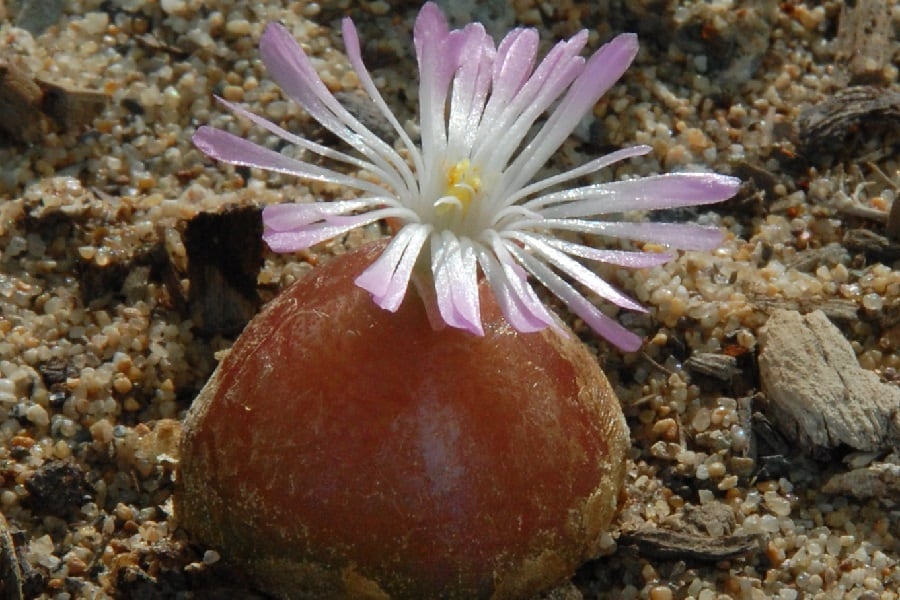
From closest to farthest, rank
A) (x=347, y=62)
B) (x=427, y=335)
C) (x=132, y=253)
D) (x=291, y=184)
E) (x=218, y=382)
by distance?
(x=427, y=335), (x=218, y=382), (x=132, y=253), (x=291, y=184), (x=347, y=62)

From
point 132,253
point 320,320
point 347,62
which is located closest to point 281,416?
point 320,320

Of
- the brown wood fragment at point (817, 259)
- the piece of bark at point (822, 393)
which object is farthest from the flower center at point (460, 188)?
the brown wood fragment at point (817, 259)

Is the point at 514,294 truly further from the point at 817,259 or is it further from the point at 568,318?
the point at 817,259

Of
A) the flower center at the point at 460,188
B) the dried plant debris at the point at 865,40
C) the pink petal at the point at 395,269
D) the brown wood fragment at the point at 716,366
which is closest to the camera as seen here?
the pink petal at the point at 395,269

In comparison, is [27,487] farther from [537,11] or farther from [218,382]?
[537,11]

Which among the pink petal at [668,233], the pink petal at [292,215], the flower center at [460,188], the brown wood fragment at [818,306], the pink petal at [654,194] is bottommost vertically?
the brown wood fragment at [818,306]

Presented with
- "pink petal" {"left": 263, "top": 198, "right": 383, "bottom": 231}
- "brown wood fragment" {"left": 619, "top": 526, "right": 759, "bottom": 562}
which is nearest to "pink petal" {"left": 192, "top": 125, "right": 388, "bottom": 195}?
"pink petal" {"left": 263, "top": 198, "right": 383, "bottom": 231}

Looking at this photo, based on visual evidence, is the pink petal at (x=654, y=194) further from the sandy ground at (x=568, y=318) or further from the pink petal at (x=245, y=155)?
the sandy ground at (x=568, y=318)

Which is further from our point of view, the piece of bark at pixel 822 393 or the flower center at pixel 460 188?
the piece of bark at pixel 822 393
